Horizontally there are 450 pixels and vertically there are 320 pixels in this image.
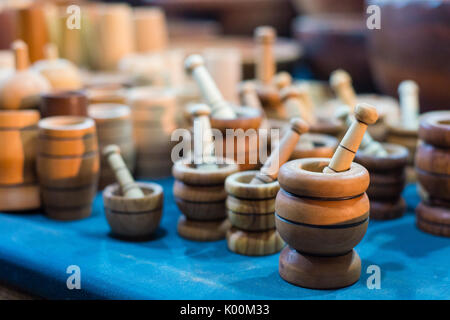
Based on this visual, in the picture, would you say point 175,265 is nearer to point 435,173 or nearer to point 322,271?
point 322,271

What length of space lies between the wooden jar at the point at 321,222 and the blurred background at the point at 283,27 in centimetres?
84

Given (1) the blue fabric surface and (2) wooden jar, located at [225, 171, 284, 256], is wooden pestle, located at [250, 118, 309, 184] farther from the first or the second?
(1) the blue fabric surface

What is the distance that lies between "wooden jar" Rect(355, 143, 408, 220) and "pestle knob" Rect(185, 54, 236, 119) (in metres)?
0.29

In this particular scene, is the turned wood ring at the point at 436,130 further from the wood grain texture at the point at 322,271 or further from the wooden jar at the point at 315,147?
the wood grain texture at the point at 322,271

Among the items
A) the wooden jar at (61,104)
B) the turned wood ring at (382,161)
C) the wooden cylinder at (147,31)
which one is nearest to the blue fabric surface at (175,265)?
the turned wood ring at (382,161)

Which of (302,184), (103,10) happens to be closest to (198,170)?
(302,184)

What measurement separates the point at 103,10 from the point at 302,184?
51.2 inches

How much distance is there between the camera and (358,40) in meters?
2.21

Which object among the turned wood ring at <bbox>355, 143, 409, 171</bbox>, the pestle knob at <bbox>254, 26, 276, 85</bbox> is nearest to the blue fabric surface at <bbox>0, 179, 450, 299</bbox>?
the turned wood ring at <bbox>355, 143, 409, 171</bbox>

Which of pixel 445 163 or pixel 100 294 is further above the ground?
pixel 445 163

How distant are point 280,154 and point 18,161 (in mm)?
570

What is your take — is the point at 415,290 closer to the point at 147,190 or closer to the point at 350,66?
the point at 147,190

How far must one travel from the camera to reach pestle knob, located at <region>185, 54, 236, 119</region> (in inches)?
49.6
